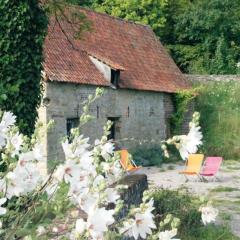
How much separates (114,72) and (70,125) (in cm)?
336

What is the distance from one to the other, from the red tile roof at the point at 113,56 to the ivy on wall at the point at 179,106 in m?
0.40

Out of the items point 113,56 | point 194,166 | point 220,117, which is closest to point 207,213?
point 194,166

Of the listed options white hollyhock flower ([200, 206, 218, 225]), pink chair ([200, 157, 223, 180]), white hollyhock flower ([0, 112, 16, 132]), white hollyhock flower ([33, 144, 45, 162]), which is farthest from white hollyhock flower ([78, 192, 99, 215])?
pink chair ([200, 157, 223, 180])

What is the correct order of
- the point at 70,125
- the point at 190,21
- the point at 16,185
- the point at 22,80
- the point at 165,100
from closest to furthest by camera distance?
the point at 16,185 → the point at 22,80 → the point at 70,125 → the point at 165,100 → the point at 190,21

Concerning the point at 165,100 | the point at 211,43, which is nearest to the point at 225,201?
the point at 165,100

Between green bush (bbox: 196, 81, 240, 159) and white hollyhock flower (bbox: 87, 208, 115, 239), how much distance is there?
23.4m

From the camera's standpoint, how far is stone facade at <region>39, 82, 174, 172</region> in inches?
699

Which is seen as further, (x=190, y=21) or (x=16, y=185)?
(x=190, y=21)

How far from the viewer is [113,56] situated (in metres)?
23.8

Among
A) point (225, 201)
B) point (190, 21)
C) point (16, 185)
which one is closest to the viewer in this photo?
point (16, 185)

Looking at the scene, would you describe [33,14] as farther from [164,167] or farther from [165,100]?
[165,100]

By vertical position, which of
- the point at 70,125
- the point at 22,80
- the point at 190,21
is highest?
the point at 190,21

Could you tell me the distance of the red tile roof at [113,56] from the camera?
19.5m

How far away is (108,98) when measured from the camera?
846 inches
